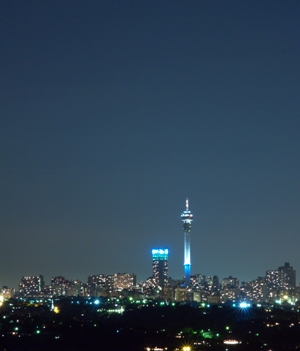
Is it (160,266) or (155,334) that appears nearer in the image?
→ (155,334)

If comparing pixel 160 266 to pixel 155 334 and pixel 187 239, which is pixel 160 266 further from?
pixel 155 334

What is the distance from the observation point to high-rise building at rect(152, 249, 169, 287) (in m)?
132

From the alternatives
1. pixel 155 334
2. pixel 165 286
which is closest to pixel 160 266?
pixel 165 286

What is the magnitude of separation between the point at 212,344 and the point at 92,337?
6.39m

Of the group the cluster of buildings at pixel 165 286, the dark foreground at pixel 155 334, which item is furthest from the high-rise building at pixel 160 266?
the dark foreground at pixel 155 334

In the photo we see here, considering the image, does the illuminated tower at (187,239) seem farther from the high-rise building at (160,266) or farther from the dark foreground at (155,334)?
the dark foreground at (155,334)

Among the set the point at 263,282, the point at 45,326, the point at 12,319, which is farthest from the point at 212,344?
the point at 263,282

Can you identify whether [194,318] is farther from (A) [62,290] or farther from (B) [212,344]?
(A) [62,290]

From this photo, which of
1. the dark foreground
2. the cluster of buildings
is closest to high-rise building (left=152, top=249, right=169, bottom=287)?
the cluster of buildings

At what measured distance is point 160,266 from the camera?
132m

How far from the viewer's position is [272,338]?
42156mm

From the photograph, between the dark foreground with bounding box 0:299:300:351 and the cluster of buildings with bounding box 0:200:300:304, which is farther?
the cluster of buildings with bounding box 0:200:300:304

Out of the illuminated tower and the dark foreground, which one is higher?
the illuminated tower

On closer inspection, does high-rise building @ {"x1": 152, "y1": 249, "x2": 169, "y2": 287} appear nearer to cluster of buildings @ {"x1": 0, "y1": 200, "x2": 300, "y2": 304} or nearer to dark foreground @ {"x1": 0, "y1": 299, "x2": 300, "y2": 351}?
cluster of buildings @ {"x1": 0, "y1": 200, "x2": 300, "y2": 304}
